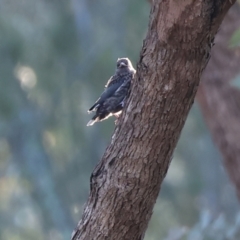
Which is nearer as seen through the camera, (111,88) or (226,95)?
(111,88)

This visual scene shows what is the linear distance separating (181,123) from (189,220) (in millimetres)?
12872

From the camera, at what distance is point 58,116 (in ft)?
49.8

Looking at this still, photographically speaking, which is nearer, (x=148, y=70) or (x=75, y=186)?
(x=148, y=70)

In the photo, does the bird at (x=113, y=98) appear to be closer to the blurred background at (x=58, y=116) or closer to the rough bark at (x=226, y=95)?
the rough bark at (x=226, y=95)

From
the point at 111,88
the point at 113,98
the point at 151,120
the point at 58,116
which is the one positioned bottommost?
the point at 151,120

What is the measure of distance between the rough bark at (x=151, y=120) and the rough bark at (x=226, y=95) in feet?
7.42

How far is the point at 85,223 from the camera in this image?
265 cm

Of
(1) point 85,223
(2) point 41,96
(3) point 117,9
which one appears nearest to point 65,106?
(2) point 41,96

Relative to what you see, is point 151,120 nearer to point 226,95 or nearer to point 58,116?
point 226,95

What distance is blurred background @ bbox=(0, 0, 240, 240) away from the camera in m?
14.4

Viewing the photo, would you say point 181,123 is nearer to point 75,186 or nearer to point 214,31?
point 214,31

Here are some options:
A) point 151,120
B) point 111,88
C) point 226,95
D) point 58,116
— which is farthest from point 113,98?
point 58,116

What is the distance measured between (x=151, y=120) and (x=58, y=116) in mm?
12803

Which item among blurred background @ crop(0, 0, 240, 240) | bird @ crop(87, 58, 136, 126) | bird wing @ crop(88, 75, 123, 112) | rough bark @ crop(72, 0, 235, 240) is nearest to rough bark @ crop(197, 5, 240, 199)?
bird @ crop(87, 58, 136, 126)
